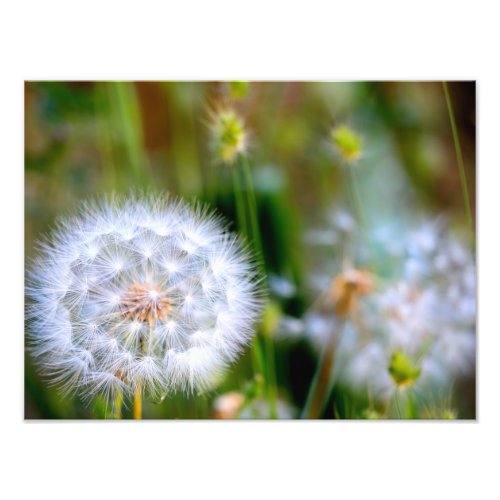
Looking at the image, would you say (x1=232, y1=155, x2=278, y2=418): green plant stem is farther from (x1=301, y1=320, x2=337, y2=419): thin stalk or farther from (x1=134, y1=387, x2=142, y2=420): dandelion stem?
(x1=134, y1=387, x2=142, y2=420): dandelion stem

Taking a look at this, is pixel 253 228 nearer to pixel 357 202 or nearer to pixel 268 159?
pixel 268 159

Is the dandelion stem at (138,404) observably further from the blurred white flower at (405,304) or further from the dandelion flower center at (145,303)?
the blurred white flower at (405,304)

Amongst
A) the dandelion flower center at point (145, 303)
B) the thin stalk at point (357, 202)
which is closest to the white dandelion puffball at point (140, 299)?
the dandelion flower center at point (145, 303)

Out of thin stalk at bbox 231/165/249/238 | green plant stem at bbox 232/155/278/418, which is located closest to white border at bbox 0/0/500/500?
green plant stem at bbox 232/155/278/418
